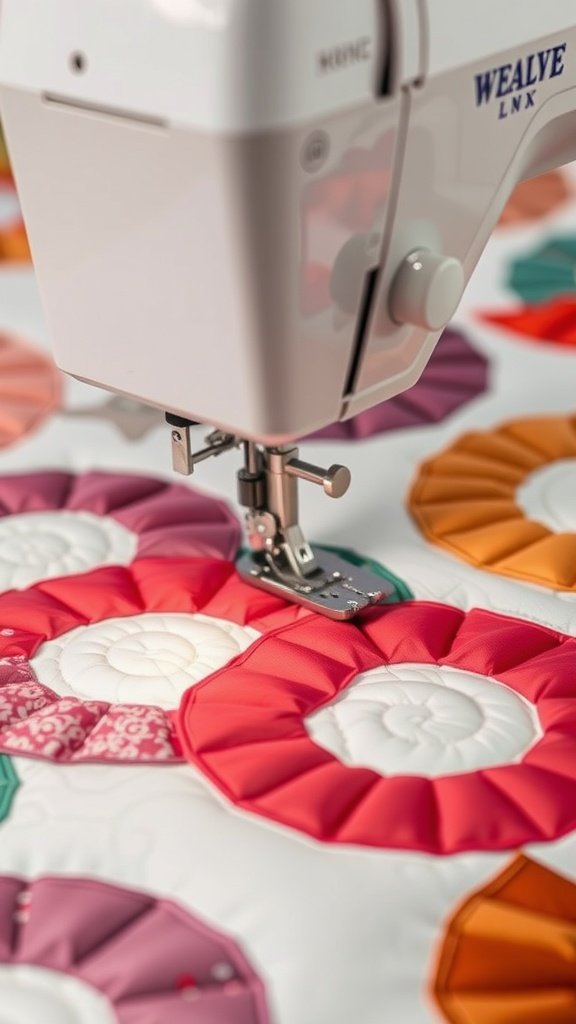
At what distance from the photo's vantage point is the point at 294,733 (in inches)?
43.8

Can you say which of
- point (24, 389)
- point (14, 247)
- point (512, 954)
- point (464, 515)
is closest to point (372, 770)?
point (512, 954)

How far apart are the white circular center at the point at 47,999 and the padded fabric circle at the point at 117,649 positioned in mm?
221

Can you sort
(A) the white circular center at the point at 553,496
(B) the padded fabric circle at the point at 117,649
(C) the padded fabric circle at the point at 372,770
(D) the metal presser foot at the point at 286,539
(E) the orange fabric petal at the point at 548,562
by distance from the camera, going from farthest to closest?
(A) the white circular center at the point at 553,496, (E) the orange fabric petal at the point at 548,562, (D) the metal presser foot at the point at 286,539, (B) the padded fabric circle at the point at 117,649, (C) the padded fabric circle at the point at 372,770

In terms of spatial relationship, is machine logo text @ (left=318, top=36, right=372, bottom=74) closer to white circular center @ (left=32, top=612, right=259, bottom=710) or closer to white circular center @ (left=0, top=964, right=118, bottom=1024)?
white circular center @ (left=32, top=612, right=259, bottom=710)

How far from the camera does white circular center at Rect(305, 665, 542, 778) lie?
1.08 m

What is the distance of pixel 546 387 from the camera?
68.1 inches

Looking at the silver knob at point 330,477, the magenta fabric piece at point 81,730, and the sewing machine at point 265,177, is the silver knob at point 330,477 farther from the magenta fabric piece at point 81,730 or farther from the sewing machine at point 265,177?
the magenta fabric piece at point 81,730

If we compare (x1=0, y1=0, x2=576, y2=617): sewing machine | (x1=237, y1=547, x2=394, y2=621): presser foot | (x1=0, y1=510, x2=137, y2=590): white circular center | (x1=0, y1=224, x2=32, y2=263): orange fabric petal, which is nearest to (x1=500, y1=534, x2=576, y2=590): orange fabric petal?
(x1=237, y1=547, x2=394, y2=621): presser foot

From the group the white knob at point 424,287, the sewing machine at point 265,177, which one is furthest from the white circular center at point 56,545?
the white knob at point 424,287

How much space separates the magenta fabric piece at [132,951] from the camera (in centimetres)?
88

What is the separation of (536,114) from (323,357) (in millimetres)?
308

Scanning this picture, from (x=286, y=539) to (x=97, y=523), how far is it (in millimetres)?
280

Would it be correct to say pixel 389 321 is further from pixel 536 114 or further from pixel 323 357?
pixel 536 114

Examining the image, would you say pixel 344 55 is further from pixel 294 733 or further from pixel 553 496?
pixel 553 496
